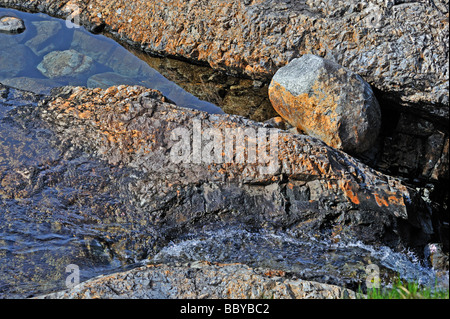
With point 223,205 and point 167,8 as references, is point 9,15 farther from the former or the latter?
point 223,205

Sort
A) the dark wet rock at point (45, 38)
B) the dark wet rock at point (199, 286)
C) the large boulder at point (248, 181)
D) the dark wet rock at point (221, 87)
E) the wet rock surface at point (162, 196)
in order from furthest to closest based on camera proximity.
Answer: the dark wet rock at point (45, 38)
the dark wet rock at point (221, 87)
the large boulder at point (248, 181)
the wet rock surface at point (162, 196)
the dark wet rock at point (199, 286)

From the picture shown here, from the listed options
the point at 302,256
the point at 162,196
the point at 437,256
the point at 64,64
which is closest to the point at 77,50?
the point at 64,64

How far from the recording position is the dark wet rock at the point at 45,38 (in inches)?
276

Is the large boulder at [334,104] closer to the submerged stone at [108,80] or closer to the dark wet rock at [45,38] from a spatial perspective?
the submerged stone at [108,80]

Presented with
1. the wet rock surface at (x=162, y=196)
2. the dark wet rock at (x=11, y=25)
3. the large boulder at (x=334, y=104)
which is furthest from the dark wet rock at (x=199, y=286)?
the dark wet rock at (x=11, y=25)

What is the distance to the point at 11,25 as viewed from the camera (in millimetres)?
7289

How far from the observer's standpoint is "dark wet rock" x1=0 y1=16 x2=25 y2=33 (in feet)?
23.8

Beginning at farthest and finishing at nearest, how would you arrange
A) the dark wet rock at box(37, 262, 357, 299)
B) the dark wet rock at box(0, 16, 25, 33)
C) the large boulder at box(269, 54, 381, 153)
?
1. the dark wet rock at box(0, 16, 25, 33)
2. the large boulder at box(269, 54, 381, 153)
3. the dark wet rock at box(37, 262, 357, 299)

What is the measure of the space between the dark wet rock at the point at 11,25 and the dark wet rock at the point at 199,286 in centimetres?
522

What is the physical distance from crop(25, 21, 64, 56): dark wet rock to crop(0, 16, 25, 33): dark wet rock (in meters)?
0.21

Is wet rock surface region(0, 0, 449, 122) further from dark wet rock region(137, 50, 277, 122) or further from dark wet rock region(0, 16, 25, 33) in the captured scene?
dark wet rock region(0, 16, 25, 33)

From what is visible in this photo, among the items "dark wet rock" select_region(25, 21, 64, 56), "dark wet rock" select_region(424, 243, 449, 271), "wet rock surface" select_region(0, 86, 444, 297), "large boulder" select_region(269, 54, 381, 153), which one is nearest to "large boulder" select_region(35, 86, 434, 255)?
"wet rock surface" select_region(0, 86, 444, 297)

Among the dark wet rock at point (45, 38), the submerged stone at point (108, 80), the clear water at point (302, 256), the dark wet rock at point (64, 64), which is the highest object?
the dark wet rock at point (45, 38)
